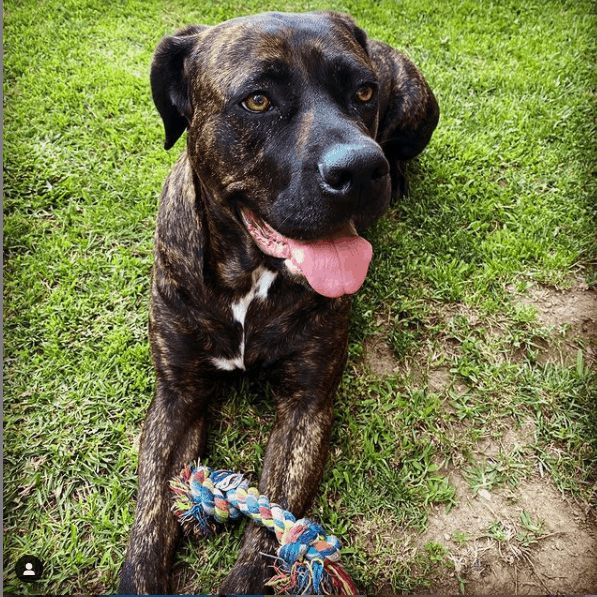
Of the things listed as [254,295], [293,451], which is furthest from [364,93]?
[293,451]

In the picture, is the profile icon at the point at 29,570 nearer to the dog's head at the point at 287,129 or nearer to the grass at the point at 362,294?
the grass at the point at 362,294

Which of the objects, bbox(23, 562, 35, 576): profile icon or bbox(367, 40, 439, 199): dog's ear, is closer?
bbox(23, 562, 35, 576): profile icon

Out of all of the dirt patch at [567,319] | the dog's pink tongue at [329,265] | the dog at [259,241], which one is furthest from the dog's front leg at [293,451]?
the dirt patch at [567,319]

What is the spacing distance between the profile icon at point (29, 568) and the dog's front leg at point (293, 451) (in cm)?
66

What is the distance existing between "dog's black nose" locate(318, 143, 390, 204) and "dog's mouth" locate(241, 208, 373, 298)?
0.61 feet

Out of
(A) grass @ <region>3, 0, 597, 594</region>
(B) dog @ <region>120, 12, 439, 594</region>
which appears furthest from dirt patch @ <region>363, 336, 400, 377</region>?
(B) dog @ <region>120, 12, 439, 594</region>

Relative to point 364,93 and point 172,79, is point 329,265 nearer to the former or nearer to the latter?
point 364,93

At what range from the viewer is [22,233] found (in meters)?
3.04

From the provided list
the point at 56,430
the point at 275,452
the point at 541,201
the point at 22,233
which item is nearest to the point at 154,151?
the point at 22,233

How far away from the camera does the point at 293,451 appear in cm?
222

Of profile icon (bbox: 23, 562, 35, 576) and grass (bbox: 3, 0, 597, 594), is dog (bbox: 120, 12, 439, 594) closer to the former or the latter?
grass (bbox: 3, 0, 597, 594)

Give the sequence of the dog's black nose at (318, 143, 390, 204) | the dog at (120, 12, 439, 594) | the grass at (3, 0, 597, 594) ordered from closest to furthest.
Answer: the dog's black nose at (318, 143, 390, 204) < the dog at (120, 12, 439, 594) < the grass at (3, 0, 597, 594)

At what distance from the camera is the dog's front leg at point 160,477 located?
195cm

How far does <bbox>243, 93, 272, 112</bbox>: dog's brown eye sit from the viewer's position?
189cm
